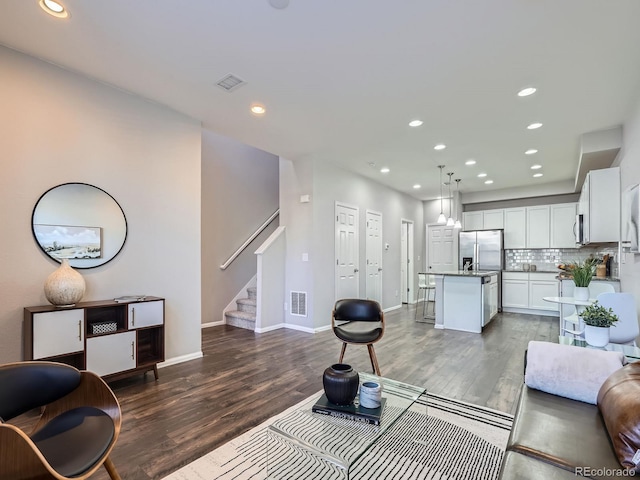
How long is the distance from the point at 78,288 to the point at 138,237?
2.60 ft

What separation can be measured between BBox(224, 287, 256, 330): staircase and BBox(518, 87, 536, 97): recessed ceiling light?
469 centimetres

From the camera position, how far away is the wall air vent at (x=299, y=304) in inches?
202

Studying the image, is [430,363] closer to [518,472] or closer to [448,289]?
[448,289]

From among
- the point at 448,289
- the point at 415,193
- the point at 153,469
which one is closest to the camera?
the point at 153,469

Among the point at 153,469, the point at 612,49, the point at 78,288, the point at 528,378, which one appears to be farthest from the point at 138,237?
the point at 612,49

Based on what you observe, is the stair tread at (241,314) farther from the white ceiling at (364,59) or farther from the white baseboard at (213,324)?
the white ceiling at (364,59)

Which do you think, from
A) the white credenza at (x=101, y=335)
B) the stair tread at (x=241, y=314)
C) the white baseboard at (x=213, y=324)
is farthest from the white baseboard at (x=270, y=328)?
the white credenza at (x=101, y=335)

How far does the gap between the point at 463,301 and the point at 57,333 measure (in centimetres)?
531

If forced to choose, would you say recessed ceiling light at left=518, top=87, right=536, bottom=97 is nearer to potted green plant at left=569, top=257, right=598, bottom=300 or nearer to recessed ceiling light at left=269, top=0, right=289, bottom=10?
potted green plant at left=569, top=257, right=598, bottom=300

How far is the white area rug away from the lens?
1750mm

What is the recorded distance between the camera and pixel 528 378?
73.9 inches

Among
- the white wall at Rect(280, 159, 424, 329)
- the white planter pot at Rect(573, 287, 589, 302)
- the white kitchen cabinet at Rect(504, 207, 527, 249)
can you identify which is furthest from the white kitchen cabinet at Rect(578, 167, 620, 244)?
the white wall at Rect(280, 159, 424, 329)

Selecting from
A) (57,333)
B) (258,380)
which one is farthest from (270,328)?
(57,333)

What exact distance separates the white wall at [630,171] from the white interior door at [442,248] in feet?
13.9
